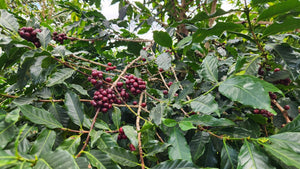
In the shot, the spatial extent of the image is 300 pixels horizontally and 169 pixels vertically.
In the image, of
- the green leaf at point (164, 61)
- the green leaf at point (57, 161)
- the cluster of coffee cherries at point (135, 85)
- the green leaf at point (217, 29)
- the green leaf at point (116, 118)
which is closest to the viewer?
the green leaf at point (57, 161)

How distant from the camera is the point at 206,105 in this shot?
26.4 inches

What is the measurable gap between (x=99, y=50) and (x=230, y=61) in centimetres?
98

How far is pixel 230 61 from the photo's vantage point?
1.07 meters

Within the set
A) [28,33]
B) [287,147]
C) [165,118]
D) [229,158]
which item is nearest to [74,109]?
[165,118]

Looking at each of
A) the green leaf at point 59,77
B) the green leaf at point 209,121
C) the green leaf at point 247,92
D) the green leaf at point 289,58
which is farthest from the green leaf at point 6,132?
the green leaf at point 289,58

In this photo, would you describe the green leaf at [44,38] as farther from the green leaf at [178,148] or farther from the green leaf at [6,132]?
the green leaf at [178,148]

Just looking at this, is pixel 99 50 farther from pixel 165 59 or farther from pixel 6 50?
pixel 6 50

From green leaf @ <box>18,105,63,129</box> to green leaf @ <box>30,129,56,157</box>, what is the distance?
31 mm

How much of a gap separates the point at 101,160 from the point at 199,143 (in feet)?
1.24

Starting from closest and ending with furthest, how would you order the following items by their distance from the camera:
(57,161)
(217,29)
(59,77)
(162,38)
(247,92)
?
(57,161) → (247,92) → (217,29) → (59,77) → (162,38)

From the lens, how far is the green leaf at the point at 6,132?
52 centimetres

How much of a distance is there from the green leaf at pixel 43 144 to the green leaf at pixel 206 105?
50 centimetres

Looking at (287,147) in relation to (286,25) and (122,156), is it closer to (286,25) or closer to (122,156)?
(286,25)

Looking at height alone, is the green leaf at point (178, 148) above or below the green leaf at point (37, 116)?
below
